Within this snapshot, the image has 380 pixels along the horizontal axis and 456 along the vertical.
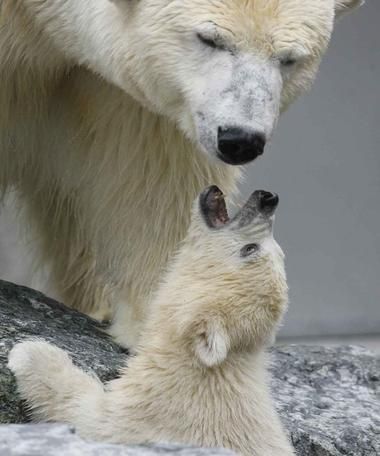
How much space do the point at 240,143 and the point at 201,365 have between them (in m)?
0.73

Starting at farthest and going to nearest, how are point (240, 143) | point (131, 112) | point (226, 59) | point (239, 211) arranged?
point (131, 112)
point (239, 211)
point (226, 59)
point (240, 143)

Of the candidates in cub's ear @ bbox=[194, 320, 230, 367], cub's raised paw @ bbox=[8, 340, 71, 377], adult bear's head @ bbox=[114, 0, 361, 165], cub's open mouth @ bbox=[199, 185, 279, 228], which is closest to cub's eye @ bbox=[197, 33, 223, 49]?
adult bear's head @ bbox=[114, 0, 361, 165]

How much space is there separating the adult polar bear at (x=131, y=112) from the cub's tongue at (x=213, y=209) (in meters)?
0.16

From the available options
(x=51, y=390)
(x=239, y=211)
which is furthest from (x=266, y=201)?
(x=51, y=390)

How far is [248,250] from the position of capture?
5.20 metres

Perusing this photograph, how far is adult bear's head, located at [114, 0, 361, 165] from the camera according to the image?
16.2ft

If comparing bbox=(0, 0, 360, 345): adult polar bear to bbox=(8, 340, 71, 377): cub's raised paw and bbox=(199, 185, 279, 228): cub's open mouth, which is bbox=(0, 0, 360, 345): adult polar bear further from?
bbox=(8, 340, 71, 377): cub's raised paw

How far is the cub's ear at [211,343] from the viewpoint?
4.91 m

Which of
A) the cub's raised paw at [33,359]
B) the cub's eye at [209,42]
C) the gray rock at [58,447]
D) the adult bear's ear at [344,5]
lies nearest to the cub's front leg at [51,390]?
the cub's raised paw at [33,359]

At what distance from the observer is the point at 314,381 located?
6.41 metres

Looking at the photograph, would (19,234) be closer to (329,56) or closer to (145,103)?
(145,103)

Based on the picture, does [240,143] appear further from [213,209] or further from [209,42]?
[213,209]

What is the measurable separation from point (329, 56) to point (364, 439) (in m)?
4.38

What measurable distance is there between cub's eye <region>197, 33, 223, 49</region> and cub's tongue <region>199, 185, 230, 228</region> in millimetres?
539
